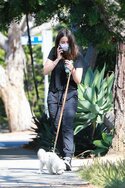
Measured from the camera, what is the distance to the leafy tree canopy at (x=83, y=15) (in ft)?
36.8

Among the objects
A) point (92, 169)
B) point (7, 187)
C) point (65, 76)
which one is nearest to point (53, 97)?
point (65, 76)

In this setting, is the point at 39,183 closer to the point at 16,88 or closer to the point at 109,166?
the point at 109,166

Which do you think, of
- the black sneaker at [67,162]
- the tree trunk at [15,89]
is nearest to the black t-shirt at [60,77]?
the black sneaker at [67,162]

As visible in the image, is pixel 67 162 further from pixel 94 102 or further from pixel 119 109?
pixel 94 102

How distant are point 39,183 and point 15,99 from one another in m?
17.3

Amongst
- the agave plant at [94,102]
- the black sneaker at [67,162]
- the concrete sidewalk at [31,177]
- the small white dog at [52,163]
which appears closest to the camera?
the concrete sidewalk at [31,177]

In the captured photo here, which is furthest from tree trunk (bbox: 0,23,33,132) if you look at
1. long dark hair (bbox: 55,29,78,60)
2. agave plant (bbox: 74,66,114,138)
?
long dark hair (bbox: 55,29,78,60)

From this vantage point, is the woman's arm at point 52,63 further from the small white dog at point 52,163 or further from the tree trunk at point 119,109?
the tree trunk at point 119,109

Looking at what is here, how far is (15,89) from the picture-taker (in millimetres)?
25562

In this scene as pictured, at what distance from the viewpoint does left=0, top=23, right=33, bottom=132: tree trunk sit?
25.3 metres

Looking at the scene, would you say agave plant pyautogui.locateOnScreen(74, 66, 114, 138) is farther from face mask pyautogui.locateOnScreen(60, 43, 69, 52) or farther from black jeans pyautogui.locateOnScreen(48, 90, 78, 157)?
face mask pyautogui.locateOnScreen(60, 43, 69, 52)

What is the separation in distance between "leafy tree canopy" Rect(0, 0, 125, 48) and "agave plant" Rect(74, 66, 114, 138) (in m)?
0.78

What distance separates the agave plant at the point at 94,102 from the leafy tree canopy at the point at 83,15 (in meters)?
0.78

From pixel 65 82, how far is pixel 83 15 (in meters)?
2.04
